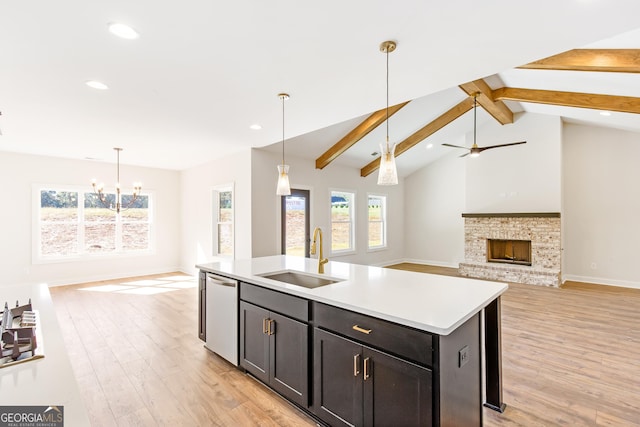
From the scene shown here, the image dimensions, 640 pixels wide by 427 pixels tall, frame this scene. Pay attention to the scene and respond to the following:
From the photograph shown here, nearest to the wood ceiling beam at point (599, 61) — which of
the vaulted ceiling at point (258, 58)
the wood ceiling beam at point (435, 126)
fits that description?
the vaulted ceiling at point (258, 58)

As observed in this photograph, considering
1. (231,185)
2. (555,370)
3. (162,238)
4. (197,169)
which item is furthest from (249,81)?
(162,238)

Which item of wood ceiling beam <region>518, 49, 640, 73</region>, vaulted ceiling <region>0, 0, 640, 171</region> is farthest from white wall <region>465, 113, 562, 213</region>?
wood ceiling beam <region>518, 49, 640, 73</region>

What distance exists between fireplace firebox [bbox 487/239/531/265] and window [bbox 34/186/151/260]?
8190 millimetres

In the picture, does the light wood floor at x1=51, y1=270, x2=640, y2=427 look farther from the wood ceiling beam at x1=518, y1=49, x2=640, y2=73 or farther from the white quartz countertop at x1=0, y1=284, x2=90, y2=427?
the wood ceiling beam at x1=518, y1=49, x2=640, y2=73

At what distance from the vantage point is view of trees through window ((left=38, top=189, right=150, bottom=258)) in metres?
6.11

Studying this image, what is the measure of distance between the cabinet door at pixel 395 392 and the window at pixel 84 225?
7074 mm

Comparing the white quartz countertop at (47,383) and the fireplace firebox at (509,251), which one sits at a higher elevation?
the white quartz countertop at (47,383)

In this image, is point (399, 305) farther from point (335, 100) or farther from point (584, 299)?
point (584, 299)

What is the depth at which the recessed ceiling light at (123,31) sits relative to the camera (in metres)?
1.91

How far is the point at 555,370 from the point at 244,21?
3.80 m

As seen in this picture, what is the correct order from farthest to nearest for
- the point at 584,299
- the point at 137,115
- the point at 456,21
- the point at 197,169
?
the point at 197,169, the point at 584,299, the point at 137,115, the point at 456,21

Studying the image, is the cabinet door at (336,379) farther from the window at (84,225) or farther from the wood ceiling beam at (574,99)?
the window at (84,225)

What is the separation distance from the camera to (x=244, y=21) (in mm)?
1884

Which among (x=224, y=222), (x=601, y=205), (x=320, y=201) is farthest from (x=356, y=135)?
(x=601, y=205)
